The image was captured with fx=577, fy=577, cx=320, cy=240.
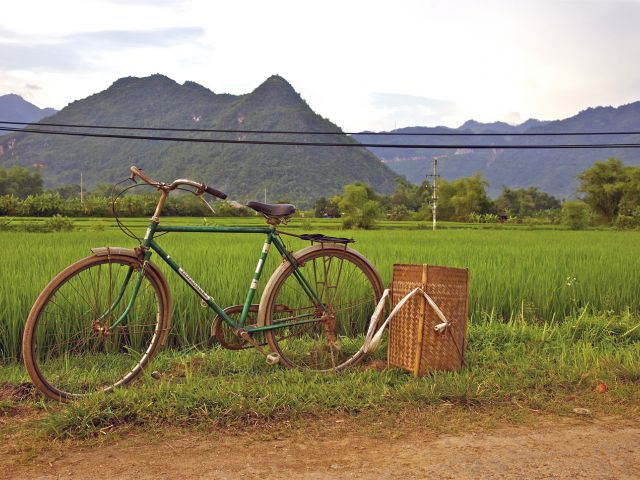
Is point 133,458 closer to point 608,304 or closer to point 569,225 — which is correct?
point 608,304

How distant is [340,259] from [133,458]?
202 centimetres

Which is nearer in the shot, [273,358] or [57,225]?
[273,358]

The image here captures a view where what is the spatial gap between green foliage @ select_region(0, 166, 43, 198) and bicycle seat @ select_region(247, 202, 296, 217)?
7374cm

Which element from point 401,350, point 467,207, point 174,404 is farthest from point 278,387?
point 467,207

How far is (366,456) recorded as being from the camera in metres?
2.68

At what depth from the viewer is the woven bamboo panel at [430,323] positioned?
3.84m

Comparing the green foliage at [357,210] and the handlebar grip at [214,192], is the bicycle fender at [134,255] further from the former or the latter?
the green foliage at [357,210]

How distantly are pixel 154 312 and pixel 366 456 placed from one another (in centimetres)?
265

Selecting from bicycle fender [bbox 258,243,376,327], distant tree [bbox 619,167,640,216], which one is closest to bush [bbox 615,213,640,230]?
distant tree [bbox 619,167,640,216]

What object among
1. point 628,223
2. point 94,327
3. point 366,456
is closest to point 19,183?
point 628,223

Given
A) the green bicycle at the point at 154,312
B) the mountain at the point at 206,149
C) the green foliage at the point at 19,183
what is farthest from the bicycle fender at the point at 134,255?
the mountain at the point at 206,149

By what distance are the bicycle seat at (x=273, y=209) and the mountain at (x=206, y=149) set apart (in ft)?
253

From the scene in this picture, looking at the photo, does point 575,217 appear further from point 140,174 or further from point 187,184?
point 140,174

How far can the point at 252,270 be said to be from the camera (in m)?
6.44
